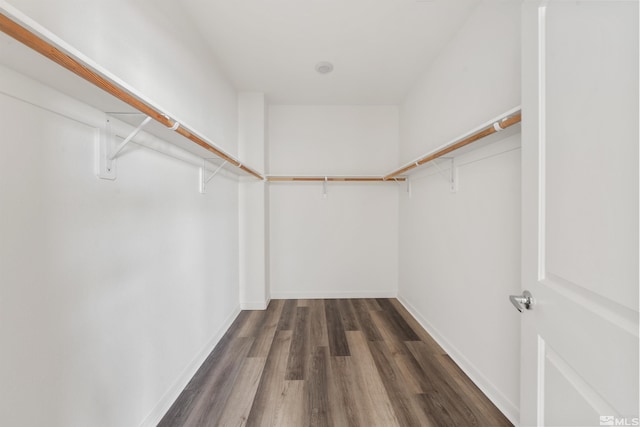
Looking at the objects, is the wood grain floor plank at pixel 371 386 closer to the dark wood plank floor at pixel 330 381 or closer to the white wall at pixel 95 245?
the dark wood plank floor at pixel 330 381

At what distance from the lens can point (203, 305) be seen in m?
1.91

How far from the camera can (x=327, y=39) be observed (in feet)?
6.27

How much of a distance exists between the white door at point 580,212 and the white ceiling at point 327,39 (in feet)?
3.63

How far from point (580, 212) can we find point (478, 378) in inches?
57.6

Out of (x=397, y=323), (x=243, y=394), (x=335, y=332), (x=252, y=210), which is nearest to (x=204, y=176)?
(x=252, y=210)

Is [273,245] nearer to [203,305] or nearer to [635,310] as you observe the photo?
[203,305]

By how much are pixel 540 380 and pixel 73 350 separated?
1.50 m

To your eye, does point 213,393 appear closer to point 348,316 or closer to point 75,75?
point 348,316

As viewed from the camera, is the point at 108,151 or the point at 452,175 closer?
the point at 108,151

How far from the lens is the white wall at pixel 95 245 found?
2.39 ft

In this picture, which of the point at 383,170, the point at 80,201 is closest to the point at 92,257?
the point at 80,201

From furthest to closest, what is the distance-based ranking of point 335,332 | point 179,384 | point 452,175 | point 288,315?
point 288,315
point 335,332
point 452,175
point 179,384

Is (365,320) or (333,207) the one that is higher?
(333,207)

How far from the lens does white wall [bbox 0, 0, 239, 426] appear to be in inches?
28.6
